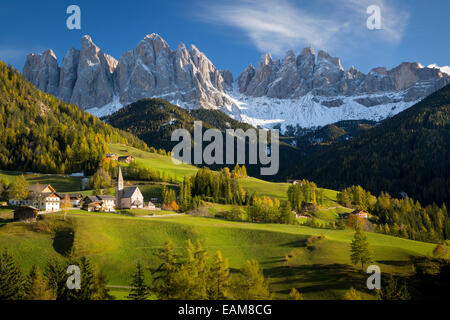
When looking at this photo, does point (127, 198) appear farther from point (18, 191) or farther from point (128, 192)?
point (18, 191)

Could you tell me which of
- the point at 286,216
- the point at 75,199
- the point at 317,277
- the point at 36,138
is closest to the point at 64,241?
the point at 75,199

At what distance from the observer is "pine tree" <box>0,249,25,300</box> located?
39.2m

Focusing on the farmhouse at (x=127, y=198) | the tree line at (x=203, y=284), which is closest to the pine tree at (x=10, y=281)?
the tree line at (x=203, y=284)

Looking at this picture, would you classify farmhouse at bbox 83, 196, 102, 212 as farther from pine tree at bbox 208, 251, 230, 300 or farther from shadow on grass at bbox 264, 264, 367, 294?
pine tree at bbox 208, 251, 230, 300

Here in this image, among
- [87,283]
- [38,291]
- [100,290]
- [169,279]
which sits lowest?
[100,290]

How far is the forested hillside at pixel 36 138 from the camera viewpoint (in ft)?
471

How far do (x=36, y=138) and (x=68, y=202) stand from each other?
9250 cm

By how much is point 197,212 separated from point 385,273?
55.1 meters

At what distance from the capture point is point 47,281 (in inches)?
1551

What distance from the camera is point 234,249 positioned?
59.3 metres

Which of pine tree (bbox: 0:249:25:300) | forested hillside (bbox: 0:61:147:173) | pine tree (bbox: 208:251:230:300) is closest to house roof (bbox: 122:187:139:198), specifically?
forested hillside (bbox: 0:61:147:173)
